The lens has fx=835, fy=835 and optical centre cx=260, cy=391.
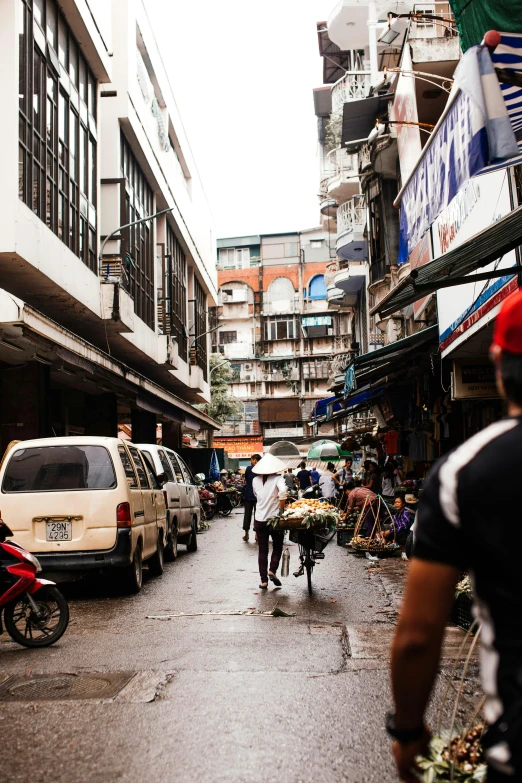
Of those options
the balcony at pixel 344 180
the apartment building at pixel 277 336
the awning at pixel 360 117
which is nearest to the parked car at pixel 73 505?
the awning at pixel 360 117

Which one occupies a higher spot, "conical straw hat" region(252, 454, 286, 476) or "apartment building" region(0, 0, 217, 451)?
"apartment building" region(0, 0, 217, 451)

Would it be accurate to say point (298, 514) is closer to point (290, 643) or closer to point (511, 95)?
point (290, 643)

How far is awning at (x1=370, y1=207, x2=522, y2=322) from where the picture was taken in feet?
21.1

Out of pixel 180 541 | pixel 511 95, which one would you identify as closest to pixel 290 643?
pixel 511 95

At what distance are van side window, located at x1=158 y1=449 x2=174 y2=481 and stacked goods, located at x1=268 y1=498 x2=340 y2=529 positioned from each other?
5341 millimetres

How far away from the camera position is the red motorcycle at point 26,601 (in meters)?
7.55

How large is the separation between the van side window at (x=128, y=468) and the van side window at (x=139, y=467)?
0.38 m

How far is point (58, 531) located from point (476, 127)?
7073mm

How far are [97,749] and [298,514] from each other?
617 centimetres

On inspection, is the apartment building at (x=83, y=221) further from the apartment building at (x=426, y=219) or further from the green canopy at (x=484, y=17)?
the green canopy at (x=484, y=17)

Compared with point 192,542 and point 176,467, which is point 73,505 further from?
point 192,542

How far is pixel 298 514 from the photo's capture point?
10703 mm

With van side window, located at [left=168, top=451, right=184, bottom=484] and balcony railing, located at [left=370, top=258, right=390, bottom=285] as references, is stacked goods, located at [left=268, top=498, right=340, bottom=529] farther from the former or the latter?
balcony railing, located at [left=370, top=258, right=390, bottom=285]

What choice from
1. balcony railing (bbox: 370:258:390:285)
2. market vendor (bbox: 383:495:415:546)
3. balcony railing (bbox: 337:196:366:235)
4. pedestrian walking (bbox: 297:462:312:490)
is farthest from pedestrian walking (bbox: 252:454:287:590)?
balcony railing (bbox: 337:196:366:235)
